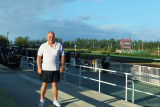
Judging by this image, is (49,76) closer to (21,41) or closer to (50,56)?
(50,56)

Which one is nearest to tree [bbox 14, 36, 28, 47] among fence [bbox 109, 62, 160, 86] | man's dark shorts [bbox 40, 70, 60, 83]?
fence [bbox 109, 62, 160, 86]

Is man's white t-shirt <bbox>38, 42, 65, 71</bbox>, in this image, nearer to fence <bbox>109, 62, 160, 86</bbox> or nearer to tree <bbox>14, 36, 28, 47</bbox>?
fence <bbox>109, 62, 160, 86</bbox>

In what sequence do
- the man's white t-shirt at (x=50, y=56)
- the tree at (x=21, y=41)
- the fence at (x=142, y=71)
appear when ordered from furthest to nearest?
the tree at (x=21, y=41) < the fence at (x=142, y=71) < the man's white t-shirt at (x=50, y=56)

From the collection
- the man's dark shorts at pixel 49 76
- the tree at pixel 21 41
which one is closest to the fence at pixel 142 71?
the man's dark shorts at pixel 49 76

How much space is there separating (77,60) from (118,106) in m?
15.9

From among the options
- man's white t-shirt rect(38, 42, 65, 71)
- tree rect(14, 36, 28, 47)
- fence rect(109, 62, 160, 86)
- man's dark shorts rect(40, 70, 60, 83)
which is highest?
tree rect(14, 36, 28, 47)

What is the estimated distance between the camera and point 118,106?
18.7 feet

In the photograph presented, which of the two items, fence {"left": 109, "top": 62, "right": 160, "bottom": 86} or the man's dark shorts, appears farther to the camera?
fence {"left": 109, "top": 62, "right": 160, "bottom": 86}

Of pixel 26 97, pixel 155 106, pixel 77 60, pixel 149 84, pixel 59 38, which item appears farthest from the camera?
pixel 59 38

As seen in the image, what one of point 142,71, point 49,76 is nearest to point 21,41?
point 142,71

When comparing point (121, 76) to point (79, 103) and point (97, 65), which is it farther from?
A: point (79, 103)

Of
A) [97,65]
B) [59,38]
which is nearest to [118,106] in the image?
[97,65]

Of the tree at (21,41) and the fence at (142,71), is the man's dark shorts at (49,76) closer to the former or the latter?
the fence at (142,71)

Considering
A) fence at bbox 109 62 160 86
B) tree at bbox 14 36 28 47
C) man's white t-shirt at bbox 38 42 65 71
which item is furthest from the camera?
tree at bbox 14 36 28 47
